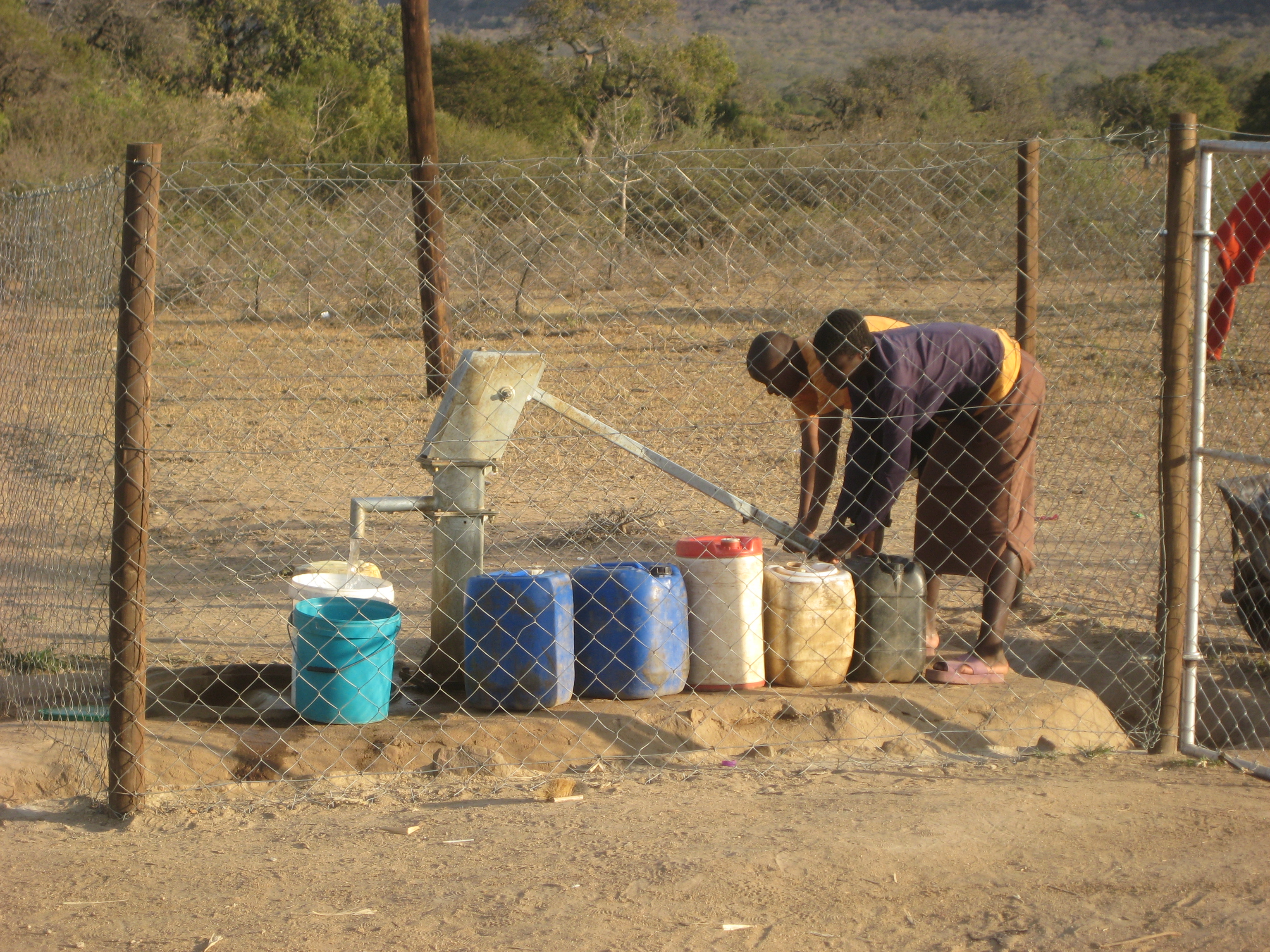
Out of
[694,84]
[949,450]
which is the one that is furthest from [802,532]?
[694,84]

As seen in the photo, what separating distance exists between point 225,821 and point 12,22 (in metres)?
22.8

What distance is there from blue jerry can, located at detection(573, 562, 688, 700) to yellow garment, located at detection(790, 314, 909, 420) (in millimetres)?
830

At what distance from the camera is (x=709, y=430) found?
9.11m

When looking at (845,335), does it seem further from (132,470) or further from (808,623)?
(132,470)

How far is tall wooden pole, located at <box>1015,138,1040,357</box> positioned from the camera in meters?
5.14

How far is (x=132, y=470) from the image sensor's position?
321cm

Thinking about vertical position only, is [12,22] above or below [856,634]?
above

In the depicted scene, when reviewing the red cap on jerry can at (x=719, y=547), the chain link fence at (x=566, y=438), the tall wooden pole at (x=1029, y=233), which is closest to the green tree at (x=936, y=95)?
the chain link fence at (x=566, y=438)

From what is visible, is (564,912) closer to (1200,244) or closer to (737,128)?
(1200,244)

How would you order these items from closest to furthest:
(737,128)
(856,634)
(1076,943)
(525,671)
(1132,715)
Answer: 1. (1076,943)
2. (525,671)
3. (856,634)
4. (1132,715)
5. (737,128)

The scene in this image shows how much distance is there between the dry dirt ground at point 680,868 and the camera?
8.92 ft

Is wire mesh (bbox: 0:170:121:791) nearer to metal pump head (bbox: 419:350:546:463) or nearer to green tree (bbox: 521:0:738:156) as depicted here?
metal pump head (bbox: 419:350:546:463)

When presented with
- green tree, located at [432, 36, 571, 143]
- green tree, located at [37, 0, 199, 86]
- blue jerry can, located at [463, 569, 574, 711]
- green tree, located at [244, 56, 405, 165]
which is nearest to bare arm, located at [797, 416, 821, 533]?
blue jerry can, located at [463, 569, 574, 711]

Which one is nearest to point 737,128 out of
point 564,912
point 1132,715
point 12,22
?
point 12,22
